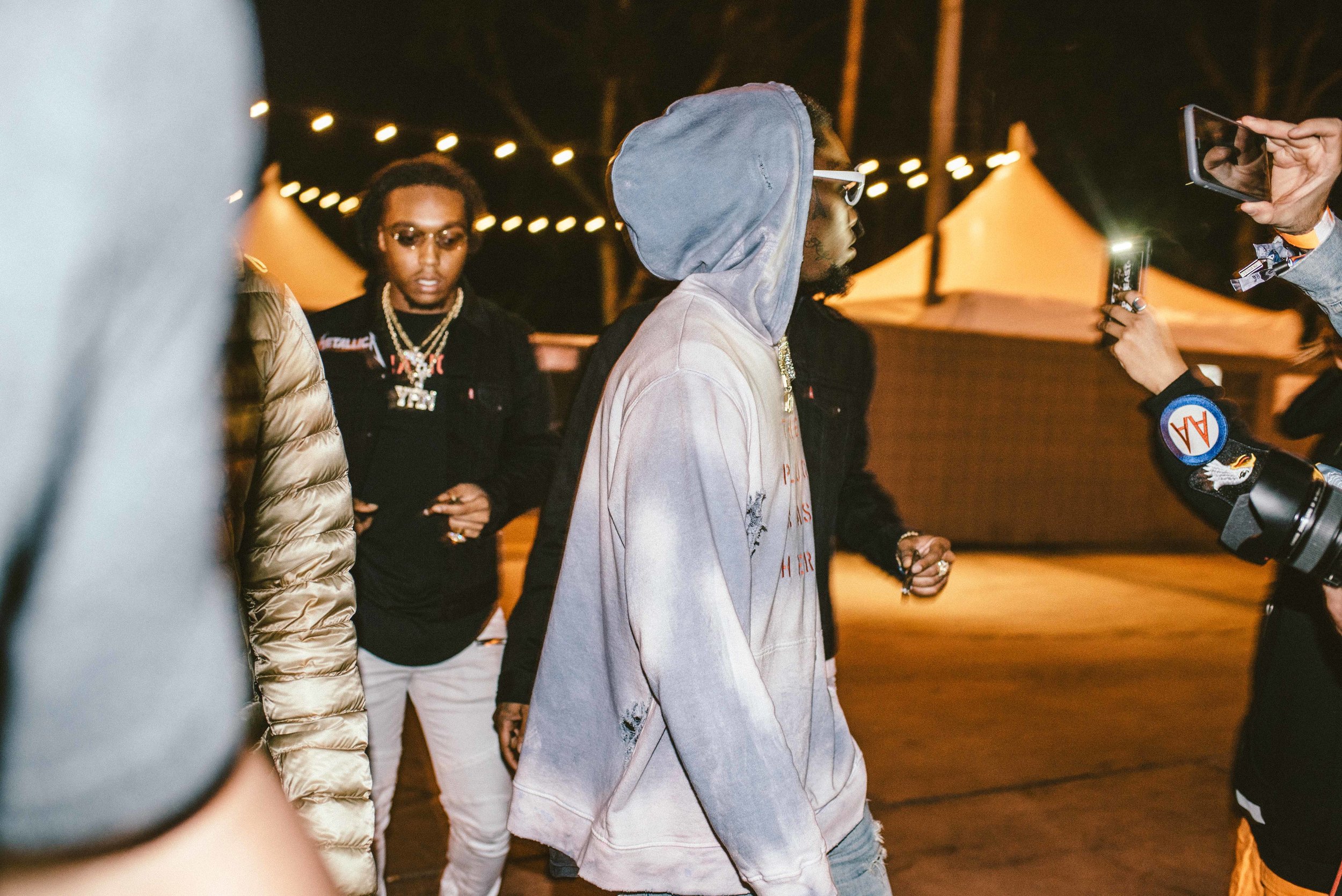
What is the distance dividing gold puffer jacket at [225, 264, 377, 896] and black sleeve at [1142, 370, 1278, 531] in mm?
1474

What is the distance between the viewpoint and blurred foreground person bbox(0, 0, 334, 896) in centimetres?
42

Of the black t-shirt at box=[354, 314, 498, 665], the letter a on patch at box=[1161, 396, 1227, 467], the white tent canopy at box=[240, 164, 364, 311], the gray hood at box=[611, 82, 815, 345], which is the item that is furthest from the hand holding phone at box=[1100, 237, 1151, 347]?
the white tent canopy at box=[240, 164, 364, 311]

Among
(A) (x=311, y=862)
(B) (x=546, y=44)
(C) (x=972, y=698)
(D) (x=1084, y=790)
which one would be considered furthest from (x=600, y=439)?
(B) (x=546, y=44)

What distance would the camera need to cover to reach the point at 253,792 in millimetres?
522

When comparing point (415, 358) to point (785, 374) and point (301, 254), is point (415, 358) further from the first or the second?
point (301, 254)

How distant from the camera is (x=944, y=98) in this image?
415 inches

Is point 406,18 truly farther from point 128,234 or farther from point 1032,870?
point 128,234

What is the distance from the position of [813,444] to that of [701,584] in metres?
0.88

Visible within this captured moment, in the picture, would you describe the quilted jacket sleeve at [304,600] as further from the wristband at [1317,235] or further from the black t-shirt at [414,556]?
the wristband at [1317,235]

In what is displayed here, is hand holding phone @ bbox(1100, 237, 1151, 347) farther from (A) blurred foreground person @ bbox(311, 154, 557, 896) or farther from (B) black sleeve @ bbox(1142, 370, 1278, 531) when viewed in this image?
(A) blurred foreground person @ bbox(311, 154, 557, 896)

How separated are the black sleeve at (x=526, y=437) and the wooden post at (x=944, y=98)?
8206 millimetres

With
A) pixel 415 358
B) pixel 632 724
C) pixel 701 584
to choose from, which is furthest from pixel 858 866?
pixel 415 358

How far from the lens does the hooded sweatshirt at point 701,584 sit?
1.32 metres

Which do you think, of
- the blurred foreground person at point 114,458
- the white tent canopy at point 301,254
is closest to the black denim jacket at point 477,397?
the blurred foreground person at point 114,458
